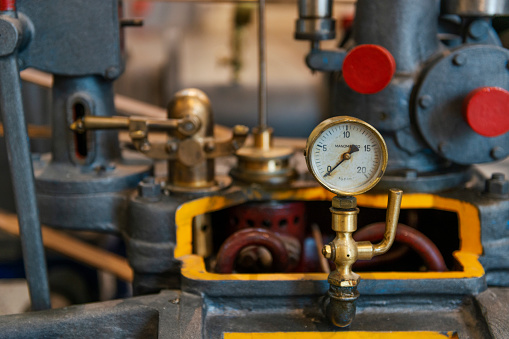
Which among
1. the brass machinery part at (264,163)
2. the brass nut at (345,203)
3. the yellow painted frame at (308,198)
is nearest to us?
the brass nut at (345,203)

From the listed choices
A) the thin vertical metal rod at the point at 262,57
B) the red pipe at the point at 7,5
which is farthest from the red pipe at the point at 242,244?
the red pipe at the point at 7,5

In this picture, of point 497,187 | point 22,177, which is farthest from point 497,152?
point 22,177

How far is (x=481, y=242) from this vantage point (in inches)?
44.4

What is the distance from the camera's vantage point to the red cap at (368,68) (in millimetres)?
1111

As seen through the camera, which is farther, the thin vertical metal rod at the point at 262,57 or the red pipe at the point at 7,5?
the thin vertical metal rod at the point at 262,57

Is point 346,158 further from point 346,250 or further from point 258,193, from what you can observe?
point 258,193

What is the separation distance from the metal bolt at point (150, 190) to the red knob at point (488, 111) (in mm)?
586

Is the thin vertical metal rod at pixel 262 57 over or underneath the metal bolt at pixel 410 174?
over

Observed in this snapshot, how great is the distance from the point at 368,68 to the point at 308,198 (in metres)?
0.28

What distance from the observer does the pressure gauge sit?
0.95 meters

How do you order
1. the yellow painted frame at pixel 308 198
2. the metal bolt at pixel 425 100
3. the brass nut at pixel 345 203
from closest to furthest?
the brass nut at pixel 345 203, the yellow painted frame at pixel 308 198, the metal bolt at pixel 425 100

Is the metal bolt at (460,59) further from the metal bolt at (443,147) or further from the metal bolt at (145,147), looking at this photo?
the metal bolt at (145,147)

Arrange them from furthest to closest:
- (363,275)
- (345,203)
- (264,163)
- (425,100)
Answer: (264,163) < (425,100) < (363,275) < (345,203)

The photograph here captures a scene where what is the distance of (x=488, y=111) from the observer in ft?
3.62
